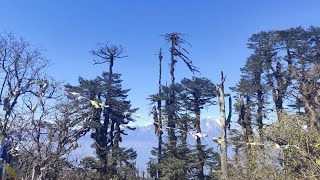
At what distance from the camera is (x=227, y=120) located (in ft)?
59.8

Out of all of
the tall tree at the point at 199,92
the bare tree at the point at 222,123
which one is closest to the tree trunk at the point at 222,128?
the bare tree at the point at 222,123

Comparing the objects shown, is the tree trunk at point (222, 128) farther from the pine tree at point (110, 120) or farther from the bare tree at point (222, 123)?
the pine tree at point (110, 120)

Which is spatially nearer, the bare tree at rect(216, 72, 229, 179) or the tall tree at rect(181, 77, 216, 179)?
the bare tree at rect(216, 72, 229, 179)

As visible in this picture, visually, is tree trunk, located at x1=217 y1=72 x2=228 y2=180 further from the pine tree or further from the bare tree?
the pine tree

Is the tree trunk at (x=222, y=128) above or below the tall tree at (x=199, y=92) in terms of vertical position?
below

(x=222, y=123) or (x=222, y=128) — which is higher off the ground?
(x=222, y=123)

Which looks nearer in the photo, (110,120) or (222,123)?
(222,123)

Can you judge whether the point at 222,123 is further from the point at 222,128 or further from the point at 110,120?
the point at 110,120

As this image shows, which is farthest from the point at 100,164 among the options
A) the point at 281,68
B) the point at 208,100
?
the point at 281,68

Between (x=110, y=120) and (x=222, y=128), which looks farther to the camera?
(x=110, y=120)

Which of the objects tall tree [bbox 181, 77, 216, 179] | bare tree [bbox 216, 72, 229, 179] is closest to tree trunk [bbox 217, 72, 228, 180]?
bare tree [bbox 216, 72, 229, 179]

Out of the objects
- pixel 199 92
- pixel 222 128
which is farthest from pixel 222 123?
pixel 199 92

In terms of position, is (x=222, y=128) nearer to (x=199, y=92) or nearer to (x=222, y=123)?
(x=222, y=123)

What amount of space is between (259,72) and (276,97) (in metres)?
2.89
